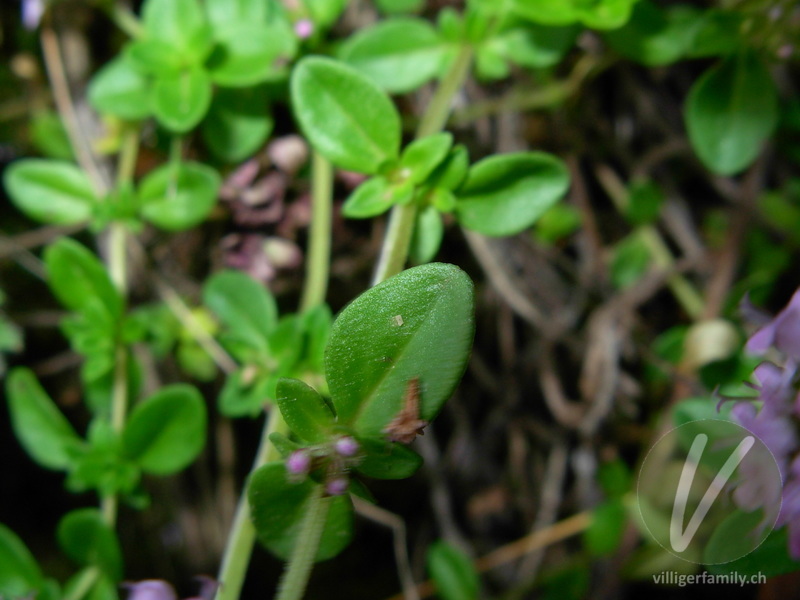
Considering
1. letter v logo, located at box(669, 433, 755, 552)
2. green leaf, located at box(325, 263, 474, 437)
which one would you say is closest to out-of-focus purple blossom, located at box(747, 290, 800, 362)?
letter v logo, located at box(669, 433, 755, 552)

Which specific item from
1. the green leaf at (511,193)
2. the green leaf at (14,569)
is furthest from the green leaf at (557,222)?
the green leaf at (14,569)

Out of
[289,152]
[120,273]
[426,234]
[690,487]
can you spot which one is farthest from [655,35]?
[120,273]

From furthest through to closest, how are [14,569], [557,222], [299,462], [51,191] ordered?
1. [557,222]
2. [51,191]
3. [14,569]
4. [299,462]

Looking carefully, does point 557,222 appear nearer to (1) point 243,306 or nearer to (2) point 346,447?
(1) point 243,306

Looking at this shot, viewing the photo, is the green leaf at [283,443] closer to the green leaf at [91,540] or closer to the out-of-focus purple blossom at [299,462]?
the out-of-focus purple blossom at [299,462]

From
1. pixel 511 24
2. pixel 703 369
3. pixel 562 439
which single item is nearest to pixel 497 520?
pixel 562 439

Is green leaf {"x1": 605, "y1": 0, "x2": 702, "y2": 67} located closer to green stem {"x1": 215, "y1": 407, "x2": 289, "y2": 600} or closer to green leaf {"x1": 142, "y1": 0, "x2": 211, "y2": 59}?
green leaf {"x1": 142, "y1": 0, "x2": 211, "y2": 59}
